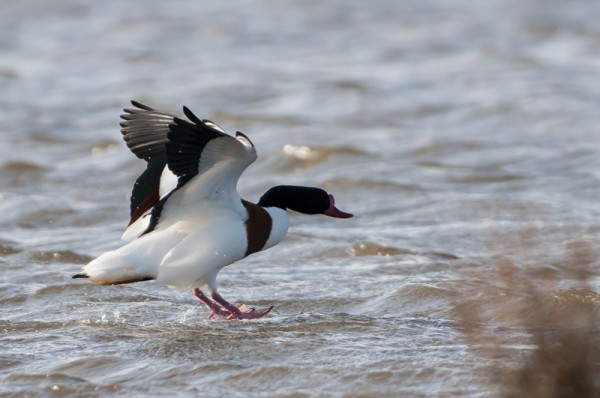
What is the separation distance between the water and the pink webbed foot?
7 cm

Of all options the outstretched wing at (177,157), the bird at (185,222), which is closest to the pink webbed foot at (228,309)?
the bird at (185,222)

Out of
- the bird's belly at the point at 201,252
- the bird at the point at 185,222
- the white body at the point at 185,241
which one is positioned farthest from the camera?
the bird's belly at the point at 201,252

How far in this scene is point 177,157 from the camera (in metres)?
6.77

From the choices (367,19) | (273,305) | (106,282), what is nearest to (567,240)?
(273,305)

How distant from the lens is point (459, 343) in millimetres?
6816

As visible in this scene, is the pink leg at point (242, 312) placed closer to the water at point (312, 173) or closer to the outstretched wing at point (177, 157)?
the water at point (312, 173)

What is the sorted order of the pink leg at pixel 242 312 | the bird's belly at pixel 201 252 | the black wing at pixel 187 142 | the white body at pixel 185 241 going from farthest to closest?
the pink leg at pixel 242 312, the bird's belly at pixel 201 252, the white body at pixel 185 241, the black wing at pixel 187 142

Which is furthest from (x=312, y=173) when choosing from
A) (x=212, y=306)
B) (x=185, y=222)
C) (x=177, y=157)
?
(x=177, y=157)

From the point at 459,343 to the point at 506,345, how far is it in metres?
0.31

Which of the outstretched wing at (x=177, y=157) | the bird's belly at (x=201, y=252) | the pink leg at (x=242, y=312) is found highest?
the outstretched wing at (x=177, y=157)

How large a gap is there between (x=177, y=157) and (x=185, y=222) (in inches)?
31.5

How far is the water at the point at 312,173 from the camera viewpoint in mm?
6684

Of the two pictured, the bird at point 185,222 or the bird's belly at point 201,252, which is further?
the bird's belly at point 201,252

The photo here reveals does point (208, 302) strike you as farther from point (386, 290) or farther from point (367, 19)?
point (367, 19)
